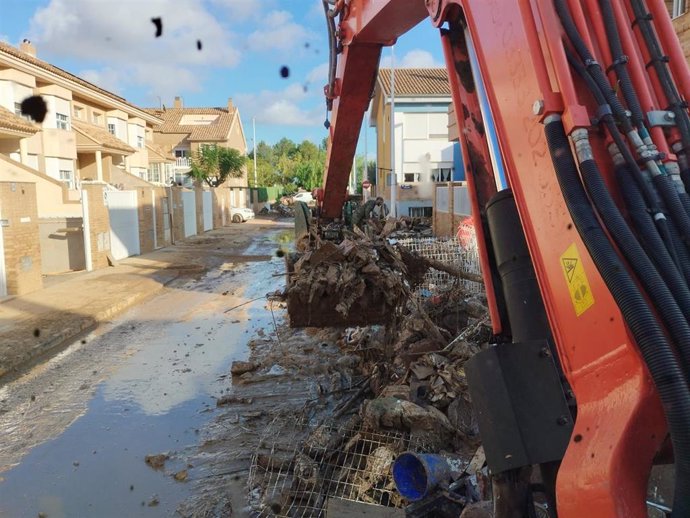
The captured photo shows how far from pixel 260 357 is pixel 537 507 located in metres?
5.43

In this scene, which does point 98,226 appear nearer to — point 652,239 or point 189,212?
point 189,212

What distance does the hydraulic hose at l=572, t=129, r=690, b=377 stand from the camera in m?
1.45

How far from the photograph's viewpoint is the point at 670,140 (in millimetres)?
1806

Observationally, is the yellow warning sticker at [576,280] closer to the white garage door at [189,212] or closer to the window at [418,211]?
the white garage door at [189,212]

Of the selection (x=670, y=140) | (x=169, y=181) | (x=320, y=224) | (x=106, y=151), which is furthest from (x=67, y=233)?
(x=169, y=181)

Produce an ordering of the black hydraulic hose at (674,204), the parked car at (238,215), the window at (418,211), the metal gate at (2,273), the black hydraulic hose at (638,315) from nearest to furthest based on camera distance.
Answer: the black hydraulic hose at (638,315) < the black hydraulic hose at (674,204) < the metal gate at (2,273) < the window at (418,211) < the parked car at (238,215)

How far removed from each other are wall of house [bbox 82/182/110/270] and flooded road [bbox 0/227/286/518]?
538 cm

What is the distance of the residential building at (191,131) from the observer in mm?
50688

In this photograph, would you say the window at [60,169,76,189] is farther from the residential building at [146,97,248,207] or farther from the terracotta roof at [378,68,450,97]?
the residential building at [146,97,248,207]

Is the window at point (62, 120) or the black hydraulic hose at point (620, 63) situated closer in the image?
the black hydraulic hose at point (620, 63)

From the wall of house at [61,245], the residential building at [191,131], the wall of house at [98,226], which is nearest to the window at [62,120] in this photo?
the wall of house at [98,226]

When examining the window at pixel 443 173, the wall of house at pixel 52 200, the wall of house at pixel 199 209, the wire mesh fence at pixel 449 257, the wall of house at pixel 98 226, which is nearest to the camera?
the wire mesh fence at pixel 449 257

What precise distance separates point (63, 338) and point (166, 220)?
46.4ft

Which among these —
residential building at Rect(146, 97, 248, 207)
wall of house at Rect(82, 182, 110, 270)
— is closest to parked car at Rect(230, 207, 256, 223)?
residential building at Rect(146, 97, 248, 207)
